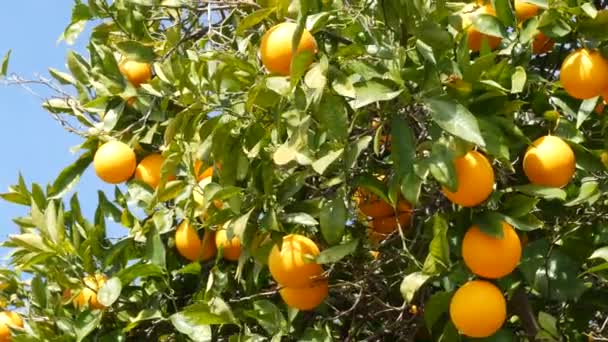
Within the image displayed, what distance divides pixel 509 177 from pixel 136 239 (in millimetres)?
801

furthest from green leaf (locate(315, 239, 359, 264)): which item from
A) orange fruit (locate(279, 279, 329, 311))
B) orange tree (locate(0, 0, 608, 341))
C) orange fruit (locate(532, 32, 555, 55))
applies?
orange fruit (locate(532, 32, 555, 55))

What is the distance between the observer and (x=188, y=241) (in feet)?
7.04

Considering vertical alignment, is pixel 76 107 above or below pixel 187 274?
above

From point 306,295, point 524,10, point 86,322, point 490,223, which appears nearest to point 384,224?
point 306,295

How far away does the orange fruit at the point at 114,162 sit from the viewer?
2.22 m

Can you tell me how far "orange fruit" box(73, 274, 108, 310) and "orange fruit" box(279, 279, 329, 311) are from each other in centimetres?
49

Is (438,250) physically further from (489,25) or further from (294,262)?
(489,25)

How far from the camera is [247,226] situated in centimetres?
191

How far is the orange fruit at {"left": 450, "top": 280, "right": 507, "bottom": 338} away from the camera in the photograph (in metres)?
1.74

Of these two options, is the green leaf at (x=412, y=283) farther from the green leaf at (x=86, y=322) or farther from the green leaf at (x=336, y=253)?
the green leaf at (x=86, y=322)

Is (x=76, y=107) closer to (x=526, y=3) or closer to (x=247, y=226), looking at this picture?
(x=247, y=226)

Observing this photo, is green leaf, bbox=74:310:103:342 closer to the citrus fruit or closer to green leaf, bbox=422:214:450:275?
the citrus fruit

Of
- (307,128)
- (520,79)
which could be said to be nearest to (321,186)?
(307,128)

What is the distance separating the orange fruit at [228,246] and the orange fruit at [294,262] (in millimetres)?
217
